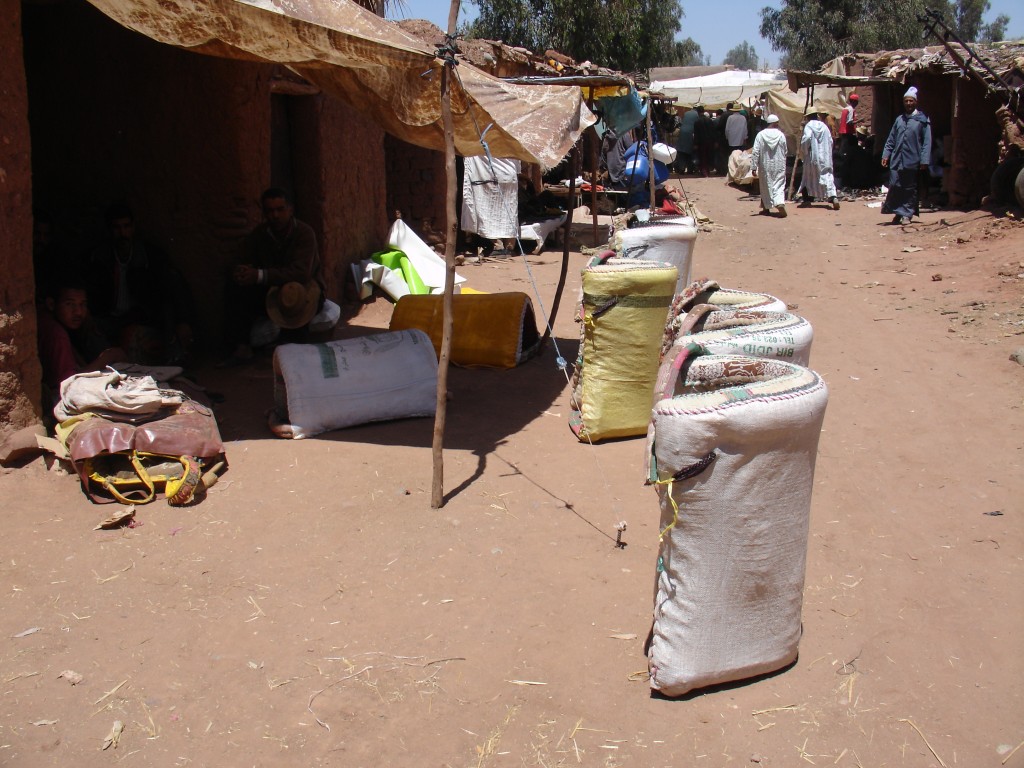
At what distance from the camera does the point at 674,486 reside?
108 inches

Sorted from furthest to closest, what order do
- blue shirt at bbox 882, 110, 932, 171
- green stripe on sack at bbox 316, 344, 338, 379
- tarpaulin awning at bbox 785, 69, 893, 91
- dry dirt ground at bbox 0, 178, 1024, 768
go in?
tarpaulin awning at bbox 785, 69, 893, 91, blue shirt at bbox 882, 110, 932, 171, green stripe on sack at bbox 316, 344, 338, 379, dry dirt ground at bbox 0, 178, 1024, 768

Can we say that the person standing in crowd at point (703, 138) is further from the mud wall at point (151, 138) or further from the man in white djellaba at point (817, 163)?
the mud wall at point (151, 138)

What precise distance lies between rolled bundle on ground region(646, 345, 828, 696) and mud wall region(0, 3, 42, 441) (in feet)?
10.9

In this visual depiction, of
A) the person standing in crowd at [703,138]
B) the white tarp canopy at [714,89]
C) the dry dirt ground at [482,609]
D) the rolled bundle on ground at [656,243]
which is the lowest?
the dry dirt ground at [482,609]

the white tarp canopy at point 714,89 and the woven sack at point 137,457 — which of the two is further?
the white tarp canopy at point 714,89

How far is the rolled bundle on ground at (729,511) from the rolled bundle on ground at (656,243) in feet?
11.3

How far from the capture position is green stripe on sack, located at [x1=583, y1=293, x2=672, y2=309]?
522 centimetres

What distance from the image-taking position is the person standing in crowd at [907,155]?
1397cm

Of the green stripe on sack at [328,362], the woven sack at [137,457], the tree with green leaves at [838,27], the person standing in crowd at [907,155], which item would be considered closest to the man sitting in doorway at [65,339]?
the woven sack at [137,457]

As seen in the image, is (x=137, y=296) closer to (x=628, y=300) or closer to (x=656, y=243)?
(x=628, y=300)

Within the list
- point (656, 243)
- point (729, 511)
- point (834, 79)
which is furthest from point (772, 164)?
point (729, 511)

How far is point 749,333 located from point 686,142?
2201cm

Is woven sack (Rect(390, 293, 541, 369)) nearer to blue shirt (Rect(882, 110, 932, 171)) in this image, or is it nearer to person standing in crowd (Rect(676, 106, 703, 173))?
blue shirt (Rect(882, 110, 932, 171))

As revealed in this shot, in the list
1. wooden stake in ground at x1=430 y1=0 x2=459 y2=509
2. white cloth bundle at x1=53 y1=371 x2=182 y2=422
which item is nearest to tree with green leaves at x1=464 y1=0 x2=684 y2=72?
wooden stake in ground at x1=430 y1=0 x2=459 y2=509
